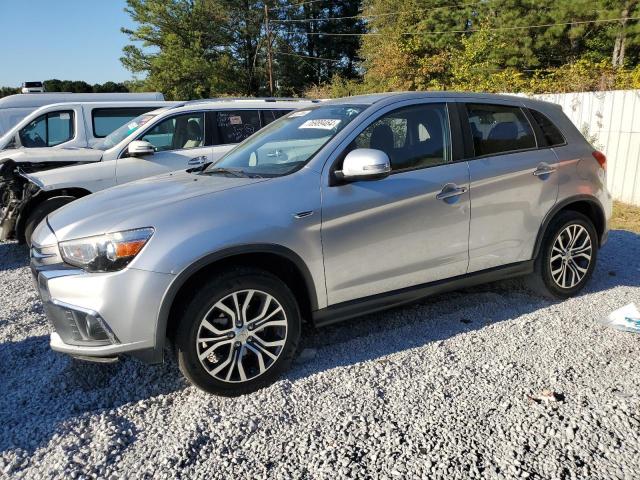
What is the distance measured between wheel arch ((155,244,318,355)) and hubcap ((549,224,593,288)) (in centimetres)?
229

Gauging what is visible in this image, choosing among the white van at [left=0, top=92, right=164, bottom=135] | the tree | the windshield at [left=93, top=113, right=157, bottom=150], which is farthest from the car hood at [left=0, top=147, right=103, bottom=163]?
the tree

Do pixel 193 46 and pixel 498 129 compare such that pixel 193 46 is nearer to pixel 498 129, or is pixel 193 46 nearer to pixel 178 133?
pixel 178 133

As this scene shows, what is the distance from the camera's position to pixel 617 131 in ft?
28.6

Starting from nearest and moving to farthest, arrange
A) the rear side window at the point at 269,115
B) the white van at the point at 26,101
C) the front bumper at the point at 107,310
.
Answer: the front bumper at the point at 107,310 < the rear side window at the point at 269,115 < the white van at the point at 26,101

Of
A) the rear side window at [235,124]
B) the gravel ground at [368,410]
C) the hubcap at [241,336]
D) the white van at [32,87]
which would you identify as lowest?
the gravel ground at [368,410]

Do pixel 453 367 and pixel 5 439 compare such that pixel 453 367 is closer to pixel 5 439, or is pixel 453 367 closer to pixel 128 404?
pixel 128 404

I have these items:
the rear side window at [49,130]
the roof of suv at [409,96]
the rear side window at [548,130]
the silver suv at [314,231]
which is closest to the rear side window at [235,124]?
the rear side window at [49,130]

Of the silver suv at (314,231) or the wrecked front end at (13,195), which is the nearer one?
the silver suv at (314,231)

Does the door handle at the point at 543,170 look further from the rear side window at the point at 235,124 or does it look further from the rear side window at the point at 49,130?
the rear side window at the point at 49,130

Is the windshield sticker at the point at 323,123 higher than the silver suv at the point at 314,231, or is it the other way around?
the windshield sticker at the point at 323,123

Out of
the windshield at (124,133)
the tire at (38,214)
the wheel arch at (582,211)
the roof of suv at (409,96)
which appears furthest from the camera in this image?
the windshield at (124,133)

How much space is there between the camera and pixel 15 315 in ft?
14.3

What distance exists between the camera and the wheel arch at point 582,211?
13.6ft

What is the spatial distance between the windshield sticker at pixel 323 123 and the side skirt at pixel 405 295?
1216 millimetres
